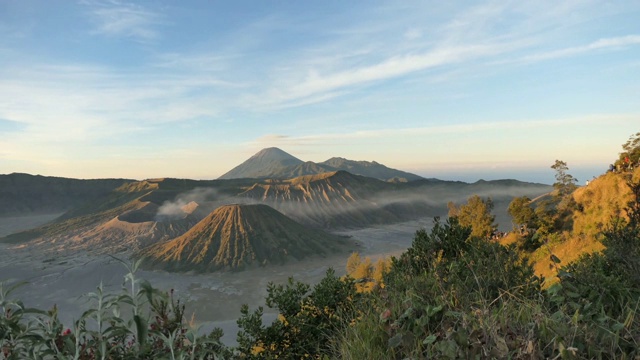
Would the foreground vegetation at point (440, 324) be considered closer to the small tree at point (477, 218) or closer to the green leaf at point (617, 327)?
the green leaf at point (617, 327)

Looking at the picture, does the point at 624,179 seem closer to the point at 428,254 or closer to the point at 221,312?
the point at 428,254

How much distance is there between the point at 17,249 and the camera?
370 ft

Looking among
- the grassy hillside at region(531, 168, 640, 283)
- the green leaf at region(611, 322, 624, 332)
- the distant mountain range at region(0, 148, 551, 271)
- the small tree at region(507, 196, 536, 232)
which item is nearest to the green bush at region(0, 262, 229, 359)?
the green leaf at region(611, 322, 624, 332)

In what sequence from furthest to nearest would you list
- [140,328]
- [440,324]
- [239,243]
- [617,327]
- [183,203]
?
[183,203] < [239,243] < [440,324] < [617,327] < [140,328]

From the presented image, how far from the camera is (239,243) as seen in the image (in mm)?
103500

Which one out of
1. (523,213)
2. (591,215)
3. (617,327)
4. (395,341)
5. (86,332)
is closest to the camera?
(86,332)

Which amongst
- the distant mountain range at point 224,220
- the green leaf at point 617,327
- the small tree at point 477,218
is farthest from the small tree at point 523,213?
the distant mountain range at point 224,220

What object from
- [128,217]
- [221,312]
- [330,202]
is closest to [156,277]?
[221,312]

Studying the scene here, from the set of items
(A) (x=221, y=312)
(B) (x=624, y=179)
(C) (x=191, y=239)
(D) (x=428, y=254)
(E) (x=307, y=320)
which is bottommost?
(A) (x=221, y=312)

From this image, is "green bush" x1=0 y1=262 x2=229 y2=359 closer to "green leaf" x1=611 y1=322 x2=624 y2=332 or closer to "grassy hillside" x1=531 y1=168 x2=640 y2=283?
"green leaf" x1=611 y1=322 x2=624 y2=332

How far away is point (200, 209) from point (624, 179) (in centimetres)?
14424

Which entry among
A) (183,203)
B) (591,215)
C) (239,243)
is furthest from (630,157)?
(183,203)

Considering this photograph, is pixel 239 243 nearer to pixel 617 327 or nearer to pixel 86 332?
pixel 86 332

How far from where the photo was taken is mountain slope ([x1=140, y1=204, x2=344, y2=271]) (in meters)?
96.6
